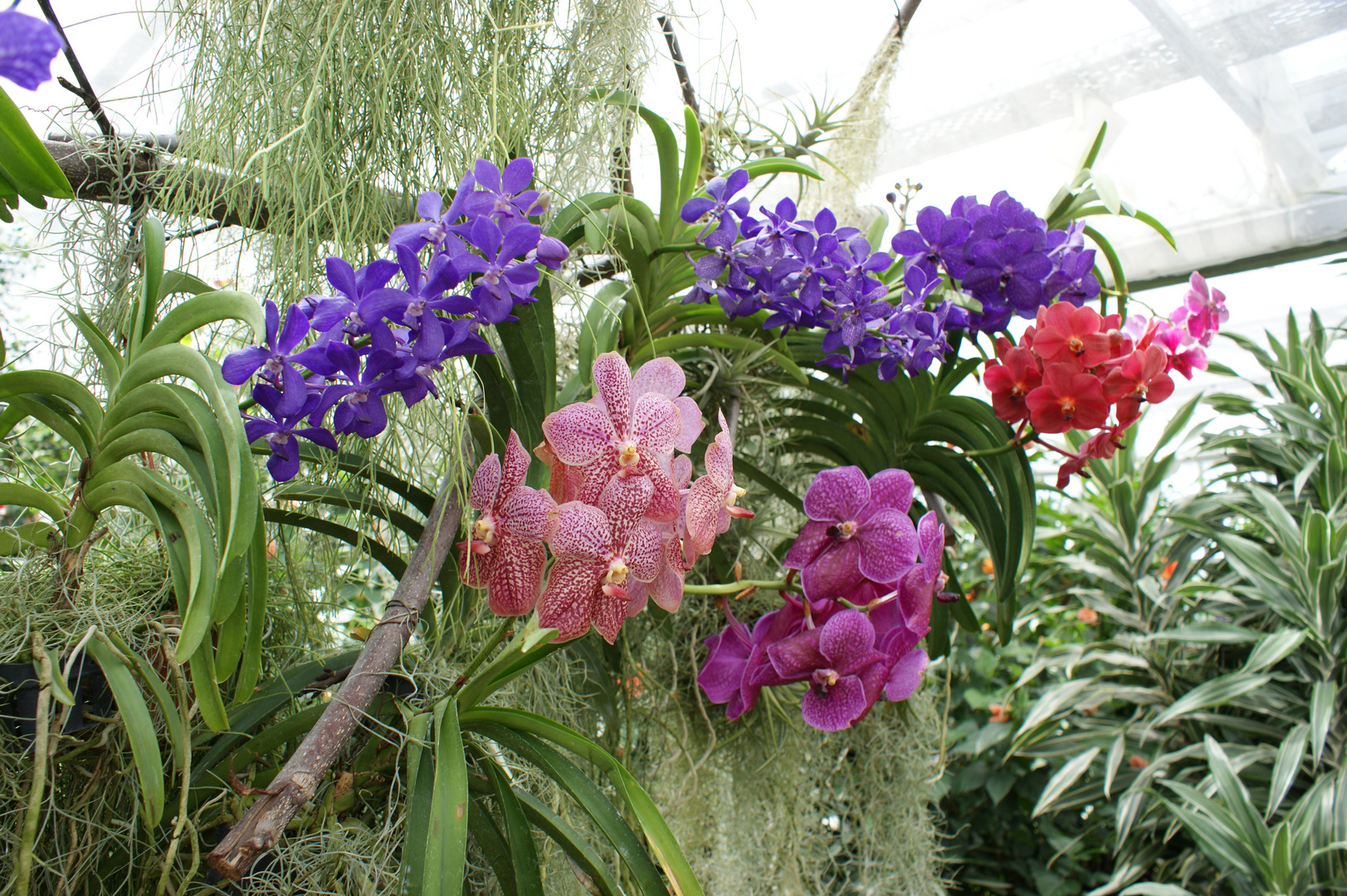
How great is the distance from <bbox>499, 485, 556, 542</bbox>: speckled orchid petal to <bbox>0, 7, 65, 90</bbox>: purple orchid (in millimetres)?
282

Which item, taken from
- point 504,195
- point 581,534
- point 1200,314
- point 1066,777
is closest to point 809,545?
point 581,534

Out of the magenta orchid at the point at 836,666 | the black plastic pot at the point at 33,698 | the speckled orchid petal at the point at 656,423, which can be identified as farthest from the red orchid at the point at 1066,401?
the black plastic pot at the point at 33,698

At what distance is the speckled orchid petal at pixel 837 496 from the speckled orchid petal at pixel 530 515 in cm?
23

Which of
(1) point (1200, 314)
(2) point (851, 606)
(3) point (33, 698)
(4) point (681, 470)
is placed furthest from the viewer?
(1) point (1200, 314)

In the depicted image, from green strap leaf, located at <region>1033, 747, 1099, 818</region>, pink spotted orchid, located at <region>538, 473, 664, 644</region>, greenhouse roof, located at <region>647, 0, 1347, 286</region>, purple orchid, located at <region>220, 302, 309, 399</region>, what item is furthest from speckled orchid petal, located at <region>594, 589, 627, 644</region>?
green strap leaf, located at <region>1033, 747, 1099, 818</region>

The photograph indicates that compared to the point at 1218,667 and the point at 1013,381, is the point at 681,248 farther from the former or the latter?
the point at 1218,667

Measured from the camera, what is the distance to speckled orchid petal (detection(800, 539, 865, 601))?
23.7 inches

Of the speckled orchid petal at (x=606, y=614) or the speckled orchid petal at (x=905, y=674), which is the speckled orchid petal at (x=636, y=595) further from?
the speckled orchid petal at (x=905, y=674)

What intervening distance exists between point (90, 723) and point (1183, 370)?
35.7 inches

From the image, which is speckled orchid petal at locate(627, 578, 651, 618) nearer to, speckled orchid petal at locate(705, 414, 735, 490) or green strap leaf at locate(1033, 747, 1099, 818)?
speckled orchid petal at locate(705, 414, 735, 490)

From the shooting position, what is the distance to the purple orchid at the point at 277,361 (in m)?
0.42

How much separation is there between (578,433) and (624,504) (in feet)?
0.17

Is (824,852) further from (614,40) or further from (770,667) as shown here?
(614,40)

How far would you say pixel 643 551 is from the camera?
0.45 meters
